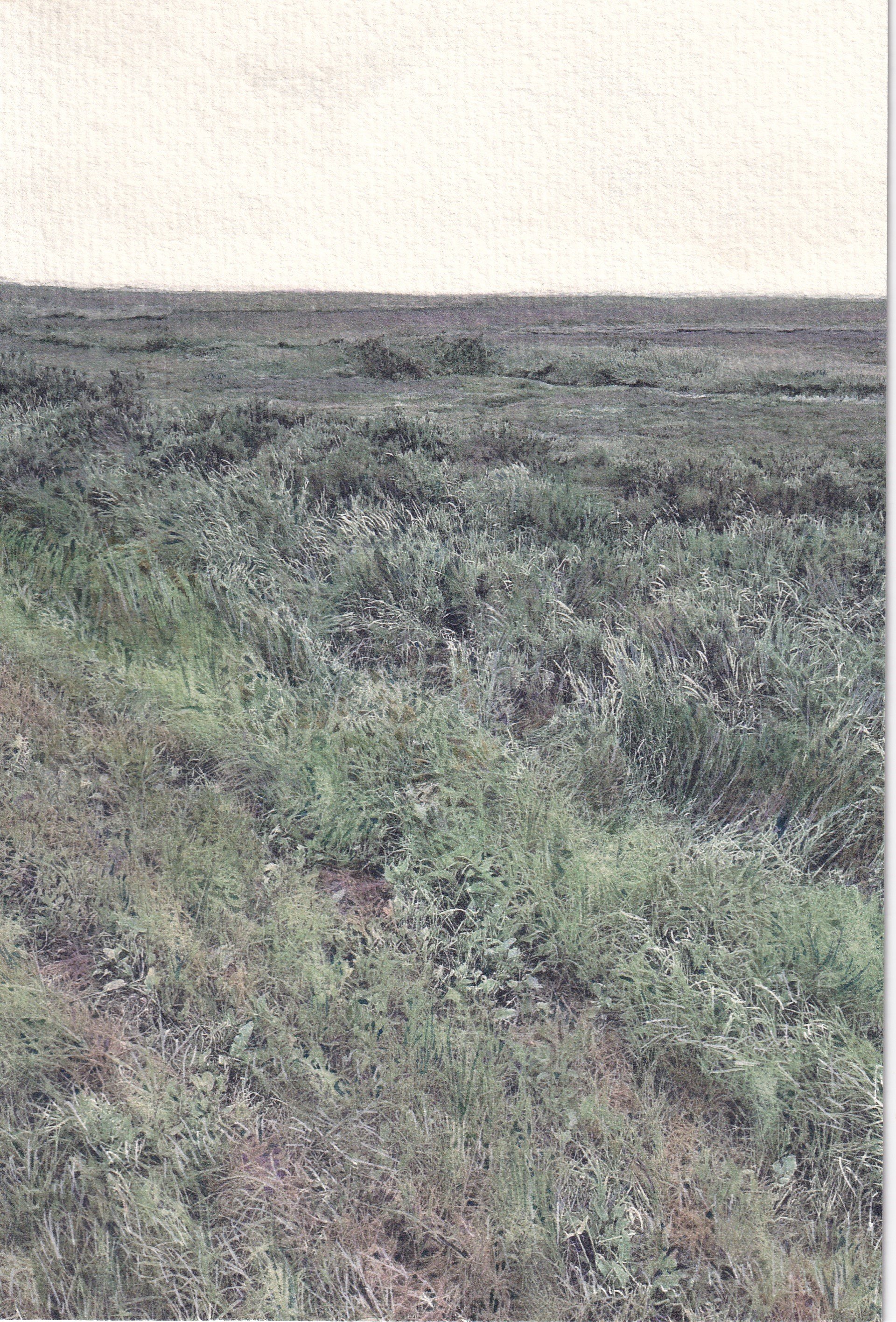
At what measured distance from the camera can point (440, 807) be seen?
2.57 metres

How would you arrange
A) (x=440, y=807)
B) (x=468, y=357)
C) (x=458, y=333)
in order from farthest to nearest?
(x=468, y=357)
(x=458, y=333)
(x=440, y=807)

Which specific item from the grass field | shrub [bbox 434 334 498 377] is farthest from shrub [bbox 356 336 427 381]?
shrub [bbox 434 334 498 377]

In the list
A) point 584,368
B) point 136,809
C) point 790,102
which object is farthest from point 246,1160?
point 790,102

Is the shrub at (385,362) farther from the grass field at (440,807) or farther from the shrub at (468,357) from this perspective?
the shrub at (468,357)

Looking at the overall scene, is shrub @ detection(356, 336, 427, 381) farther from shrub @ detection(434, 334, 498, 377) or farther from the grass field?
shrub @ detection(434, 334, 498, 377)

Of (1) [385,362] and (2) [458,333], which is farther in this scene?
(1) [385,362]

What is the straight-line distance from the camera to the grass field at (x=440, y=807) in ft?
5.61

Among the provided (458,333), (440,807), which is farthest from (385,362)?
(440,807)

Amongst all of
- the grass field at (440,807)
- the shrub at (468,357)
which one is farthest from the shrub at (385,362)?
the shrub at (468,357)

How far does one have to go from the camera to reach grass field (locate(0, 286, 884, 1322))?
1.71 meters

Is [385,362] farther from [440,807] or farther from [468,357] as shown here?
[440,807]

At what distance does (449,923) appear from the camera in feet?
7.51

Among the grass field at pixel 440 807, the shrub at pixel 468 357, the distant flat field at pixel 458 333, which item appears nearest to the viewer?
the grass field at pixel 440 807

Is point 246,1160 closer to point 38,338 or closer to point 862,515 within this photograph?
point 862,515
